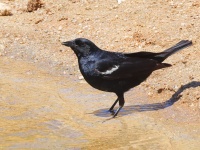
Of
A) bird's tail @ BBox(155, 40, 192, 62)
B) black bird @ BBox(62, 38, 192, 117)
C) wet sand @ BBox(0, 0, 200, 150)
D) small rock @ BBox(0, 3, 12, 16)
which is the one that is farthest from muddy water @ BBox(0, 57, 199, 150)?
small rock @ BBox(0, 3, 12, 16)

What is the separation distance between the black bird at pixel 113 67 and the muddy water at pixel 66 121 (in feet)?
1.37

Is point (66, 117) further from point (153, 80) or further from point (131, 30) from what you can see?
point (131, 30)

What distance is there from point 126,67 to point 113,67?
0.16 meters

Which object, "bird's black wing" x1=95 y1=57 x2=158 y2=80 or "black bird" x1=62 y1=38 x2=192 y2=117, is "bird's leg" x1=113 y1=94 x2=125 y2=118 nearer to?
"black bird" x1=62 y1=38 x2=192 y2=117

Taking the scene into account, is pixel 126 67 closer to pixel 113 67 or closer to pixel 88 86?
pixel 113 67

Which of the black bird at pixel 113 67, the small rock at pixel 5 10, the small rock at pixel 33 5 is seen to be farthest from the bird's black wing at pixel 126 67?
the small rock at pixel 5 10

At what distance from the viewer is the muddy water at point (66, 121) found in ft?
21.6

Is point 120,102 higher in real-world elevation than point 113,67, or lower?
lower

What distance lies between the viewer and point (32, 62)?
9.89 metres

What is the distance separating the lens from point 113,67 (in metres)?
7.47

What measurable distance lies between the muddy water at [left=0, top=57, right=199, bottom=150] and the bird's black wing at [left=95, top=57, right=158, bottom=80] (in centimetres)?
52

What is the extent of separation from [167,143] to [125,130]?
2.32 ft

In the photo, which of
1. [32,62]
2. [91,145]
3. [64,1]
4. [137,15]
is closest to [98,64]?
[91,145]

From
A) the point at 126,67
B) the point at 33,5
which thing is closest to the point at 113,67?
the point at 126,67
